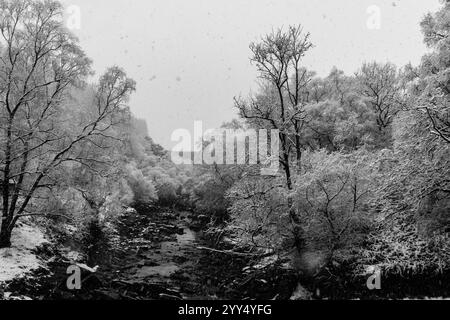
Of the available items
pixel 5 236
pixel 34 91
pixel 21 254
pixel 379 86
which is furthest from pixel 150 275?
pixel 379 86

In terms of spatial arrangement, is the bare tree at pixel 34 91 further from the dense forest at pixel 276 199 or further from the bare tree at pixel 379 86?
the bare tree at pixel 379 86

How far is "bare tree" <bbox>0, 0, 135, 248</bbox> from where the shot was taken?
16.4m

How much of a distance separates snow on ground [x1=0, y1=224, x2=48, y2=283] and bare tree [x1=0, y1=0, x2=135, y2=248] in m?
0.77

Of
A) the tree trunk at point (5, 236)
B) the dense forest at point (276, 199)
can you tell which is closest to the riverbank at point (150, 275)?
the dense forest at point (276, 199)

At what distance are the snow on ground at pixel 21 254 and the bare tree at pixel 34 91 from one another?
77 cm

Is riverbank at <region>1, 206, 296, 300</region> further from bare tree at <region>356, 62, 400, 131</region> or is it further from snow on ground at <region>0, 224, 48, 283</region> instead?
bare tree at <region>356, 62, 400, 131</region>

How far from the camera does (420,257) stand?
15.6m

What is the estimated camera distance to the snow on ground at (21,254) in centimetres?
1475

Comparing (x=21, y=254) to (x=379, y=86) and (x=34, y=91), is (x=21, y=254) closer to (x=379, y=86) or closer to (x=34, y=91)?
(x=34, y=91)

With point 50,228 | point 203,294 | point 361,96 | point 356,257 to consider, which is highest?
point 361,96

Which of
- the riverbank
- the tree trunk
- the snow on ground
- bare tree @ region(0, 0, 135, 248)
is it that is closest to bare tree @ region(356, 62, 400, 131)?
the riverbank

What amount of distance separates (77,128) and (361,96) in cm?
2445
